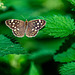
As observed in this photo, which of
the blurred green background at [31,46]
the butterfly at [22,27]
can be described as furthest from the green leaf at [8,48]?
the butterfly at [22,27]

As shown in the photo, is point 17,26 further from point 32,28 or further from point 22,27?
point 32,28

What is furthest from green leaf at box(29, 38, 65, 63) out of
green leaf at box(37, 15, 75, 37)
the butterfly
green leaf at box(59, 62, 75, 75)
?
green leaf at box(59, 62, 75, 75)

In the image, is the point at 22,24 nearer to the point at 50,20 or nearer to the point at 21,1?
the point at 50,20

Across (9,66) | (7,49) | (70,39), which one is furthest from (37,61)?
(7,49)

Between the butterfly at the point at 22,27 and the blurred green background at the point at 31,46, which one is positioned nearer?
the blurred green background at the point at 31,46

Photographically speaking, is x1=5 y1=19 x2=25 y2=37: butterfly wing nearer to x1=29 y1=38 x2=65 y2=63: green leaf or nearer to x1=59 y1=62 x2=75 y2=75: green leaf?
x1=59 y1=62 x2=75 y2=75: green leaf

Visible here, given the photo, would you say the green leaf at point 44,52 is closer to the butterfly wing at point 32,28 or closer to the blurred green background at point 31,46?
the blurred green background at point 31,46
